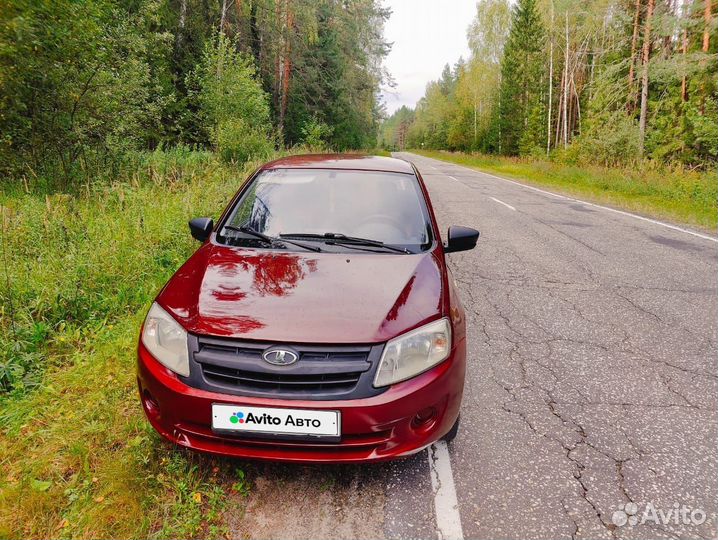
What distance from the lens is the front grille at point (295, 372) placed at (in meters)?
1.90

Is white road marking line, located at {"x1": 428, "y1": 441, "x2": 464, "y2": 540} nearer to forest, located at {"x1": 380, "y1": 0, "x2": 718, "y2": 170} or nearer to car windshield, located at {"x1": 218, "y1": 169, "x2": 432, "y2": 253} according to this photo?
car windshield, located at {"x1": 218, "y1": 169, "x2": 432, "y2": 253}

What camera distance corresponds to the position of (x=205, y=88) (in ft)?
48.4

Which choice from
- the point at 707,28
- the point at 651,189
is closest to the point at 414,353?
the point at 651,189

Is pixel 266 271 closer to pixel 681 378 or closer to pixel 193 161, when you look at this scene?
pixel 681 378

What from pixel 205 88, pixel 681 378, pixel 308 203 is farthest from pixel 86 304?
pixel 205 88

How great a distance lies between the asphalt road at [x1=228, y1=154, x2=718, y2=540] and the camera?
200 centimetres

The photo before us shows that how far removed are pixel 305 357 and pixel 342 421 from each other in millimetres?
316

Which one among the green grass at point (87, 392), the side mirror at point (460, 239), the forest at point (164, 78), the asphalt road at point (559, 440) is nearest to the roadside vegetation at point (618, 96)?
the asphalt road at point (559, 440)

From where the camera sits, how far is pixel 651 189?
13.8 meters

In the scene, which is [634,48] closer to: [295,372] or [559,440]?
[559,440]

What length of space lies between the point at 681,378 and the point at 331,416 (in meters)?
2.83

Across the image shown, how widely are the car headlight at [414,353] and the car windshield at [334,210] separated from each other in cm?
83

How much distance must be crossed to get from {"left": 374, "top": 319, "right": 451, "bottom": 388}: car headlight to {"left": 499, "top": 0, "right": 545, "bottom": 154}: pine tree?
3617 cm

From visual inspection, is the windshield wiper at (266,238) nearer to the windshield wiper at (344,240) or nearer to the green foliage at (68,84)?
the windshield wiper at (344,240)
